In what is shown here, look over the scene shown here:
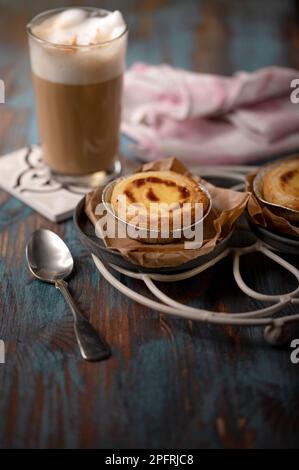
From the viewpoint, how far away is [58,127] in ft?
3.42

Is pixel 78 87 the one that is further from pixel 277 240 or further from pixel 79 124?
pixel 277 240

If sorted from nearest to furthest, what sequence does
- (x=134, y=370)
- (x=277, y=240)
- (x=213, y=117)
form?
(x=134, y=370) → (x=277, y=240) → (x=213, y=117)

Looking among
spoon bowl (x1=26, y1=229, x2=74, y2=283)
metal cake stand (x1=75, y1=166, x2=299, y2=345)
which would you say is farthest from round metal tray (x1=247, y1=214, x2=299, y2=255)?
spoon bowl (x1=26, y1=229, x2=74, y2=283)

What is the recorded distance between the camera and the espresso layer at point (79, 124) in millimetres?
1007

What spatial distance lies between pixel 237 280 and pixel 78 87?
43 cm

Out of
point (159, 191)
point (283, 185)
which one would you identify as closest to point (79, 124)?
point (159, 191)

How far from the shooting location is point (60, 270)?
850 millimetres

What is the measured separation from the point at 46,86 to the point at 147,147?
0.84 ft

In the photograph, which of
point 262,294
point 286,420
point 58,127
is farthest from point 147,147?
point 286,420

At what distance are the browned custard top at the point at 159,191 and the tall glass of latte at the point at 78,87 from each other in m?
0.19

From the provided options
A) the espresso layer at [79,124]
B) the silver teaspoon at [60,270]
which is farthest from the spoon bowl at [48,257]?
the espresso layer at [79,124]

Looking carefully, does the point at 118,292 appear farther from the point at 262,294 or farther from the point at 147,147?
the point at 147,147

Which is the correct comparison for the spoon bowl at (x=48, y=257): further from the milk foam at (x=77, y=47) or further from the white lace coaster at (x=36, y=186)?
the milk foam at (x=77, y=47)

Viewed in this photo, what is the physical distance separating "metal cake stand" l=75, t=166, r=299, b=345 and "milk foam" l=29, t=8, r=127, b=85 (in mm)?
254
